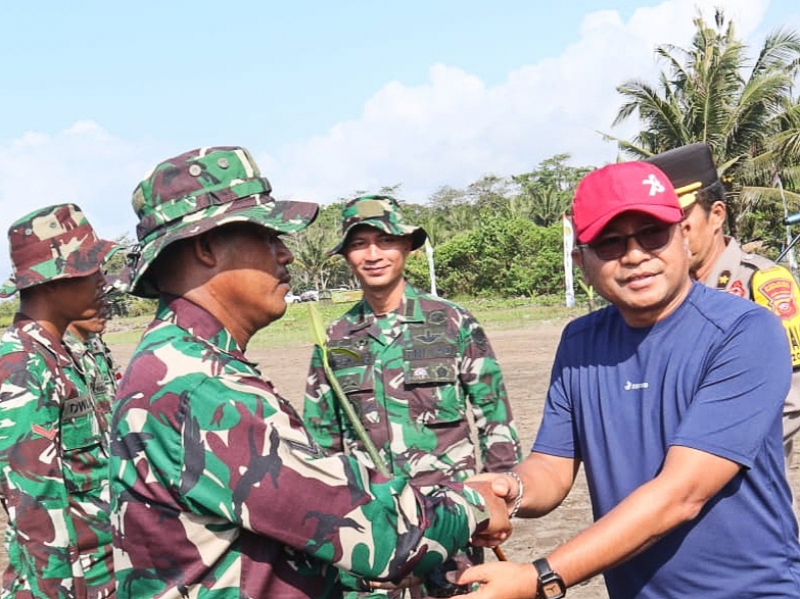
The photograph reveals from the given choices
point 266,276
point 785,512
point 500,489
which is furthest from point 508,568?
point 266,276

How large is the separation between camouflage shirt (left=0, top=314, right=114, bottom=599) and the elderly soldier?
7.63 ft

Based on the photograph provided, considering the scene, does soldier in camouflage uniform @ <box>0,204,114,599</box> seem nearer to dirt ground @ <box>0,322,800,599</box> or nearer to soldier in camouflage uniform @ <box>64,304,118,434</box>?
soldier in camouflage uniform @ <box>64,304,118,434</box>

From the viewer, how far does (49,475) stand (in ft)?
9.91

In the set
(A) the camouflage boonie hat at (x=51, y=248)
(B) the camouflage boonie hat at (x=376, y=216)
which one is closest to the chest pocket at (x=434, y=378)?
(B) the camouflage boonie hat at (x=376, y=216)

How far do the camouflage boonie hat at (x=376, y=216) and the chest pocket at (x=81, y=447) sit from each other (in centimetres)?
149

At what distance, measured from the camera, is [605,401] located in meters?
2.21

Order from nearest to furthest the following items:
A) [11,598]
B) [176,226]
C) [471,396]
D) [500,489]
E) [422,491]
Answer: [176,226] < [422,491] < [500,489] < [11,598] < [471,396]

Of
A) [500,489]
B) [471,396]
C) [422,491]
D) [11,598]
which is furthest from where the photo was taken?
[471,396]

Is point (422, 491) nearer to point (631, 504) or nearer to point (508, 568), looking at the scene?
point (508, 568)

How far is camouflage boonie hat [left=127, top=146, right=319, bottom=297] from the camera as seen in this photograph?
193cm

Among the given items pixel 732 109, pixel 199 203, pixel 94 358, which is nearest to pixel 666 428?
pixel 199 203

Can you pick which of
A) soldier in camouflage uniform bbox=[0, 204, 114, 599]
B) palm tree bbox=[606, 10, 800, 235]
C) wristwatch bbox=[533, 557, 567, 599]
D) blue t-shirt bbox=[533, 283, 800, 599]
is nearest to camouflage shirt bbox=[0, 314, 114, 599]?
A: soldier in camouflage uniform bbox=[0, 204, 114, 599]

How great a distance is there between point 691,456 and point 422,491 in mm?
636

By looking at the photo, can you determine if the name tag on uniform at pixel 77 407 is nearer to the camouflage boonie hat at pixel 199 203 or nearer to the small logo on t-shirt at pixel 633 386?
the camouflage boonie hat at pixel 199 203
